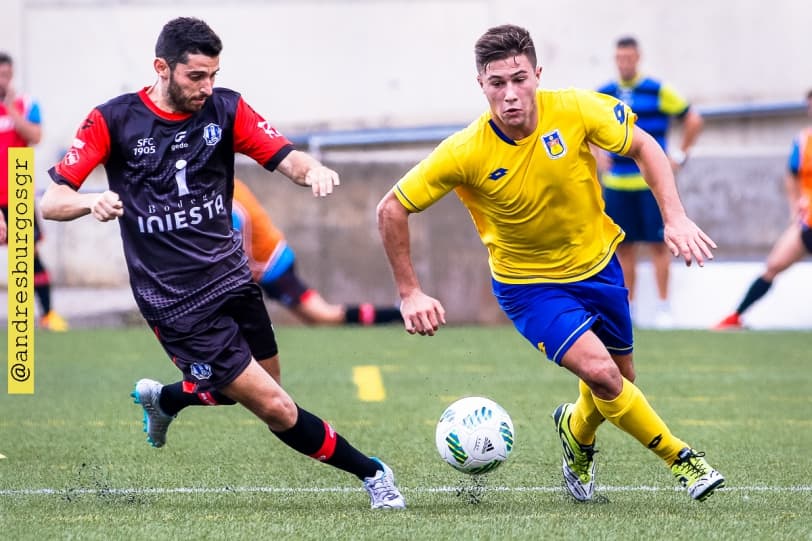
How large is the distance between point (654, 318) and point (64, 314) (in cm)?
553

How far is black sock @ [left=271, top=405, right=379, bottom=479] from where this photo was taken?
18.5 feet

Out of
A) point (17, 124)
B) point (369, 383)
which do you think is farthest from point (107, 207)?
point (17, 124)

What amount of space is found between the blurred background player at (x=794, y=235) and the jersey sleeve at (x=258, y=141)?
7.61 m

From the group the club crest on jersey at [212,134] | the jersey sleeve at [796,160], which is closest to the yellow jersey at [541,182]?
the club crest on jersey at [212,134]

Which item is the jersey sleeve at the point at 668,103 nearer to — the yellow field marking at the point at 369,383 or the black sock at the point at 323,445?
the yellow field marking at the point at 369,383

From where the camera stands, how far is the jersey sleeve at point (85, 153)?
5480 millimetres

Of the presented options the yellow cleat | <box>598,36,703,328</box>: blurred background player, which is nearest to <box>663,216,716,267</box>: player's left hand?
<box>598,36,703,328</box>: blurred background player

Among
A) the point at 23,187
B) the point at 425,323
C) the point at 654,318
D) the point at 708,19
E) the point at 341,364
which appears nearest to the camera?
the point at 425,323

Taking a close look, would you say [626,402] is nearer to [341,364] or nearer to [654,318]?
[341,364]

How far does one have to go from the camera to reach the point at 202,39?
552 cm

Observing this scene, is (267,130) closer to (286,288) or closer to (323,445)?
(323,445)

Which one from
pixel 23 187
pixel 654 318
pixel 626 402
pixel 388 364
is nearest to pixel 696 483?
pixel 626 402

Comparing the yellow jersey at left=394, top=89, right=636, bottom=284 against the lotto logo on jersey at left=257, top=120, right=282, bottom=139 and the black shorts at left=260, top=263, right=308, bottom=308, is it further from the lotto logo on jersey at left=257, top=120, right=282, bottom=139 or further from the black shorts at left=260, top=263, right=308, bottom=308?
the black shorts at left=260, top=263, right=308, bottom=308

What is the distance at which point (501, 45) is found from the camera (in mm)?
5664
